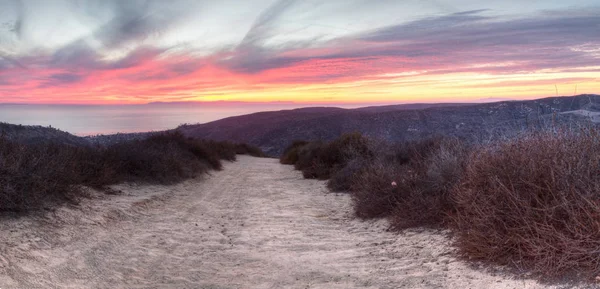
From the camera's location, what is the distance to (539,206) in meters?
4.68

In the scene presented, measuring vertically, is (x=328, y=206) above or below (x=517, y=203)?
below

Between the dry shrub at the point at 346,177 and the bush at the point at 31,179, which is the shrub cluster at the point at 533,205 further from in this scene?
the bush at the point at 31,179

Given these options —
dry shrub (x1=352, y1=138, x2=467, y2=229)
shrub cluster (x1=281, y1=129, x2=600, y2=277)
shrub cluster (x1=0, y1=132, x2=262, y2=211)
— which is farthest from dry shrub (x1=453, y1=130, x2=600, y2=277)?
shrub cluster (x1=0, y1=132, x2=262, y2=211)

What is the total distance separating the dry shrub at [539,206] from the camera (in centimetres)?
406

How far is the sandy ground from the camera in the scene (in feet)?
16.9

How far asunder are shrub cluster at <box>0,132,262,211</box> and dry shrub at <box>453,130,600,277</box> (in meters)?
6.26

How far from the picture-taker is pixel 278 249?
22.6ft

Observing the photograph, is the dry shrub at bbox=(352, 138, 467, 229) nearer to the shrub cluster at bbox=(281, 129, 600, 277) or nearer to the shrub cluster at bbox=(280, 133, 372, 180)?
the shrub cluster at bbox=(281, 129, 600, 277)

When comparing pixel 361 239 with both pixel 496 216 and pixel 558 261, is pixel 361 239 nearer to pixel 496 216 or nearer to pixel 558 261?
pixel 496 216

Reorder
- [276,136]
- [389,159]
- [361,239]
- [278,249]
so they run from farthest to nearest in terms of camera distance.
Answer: [276,136] → [389,159] → [361,239] → [278,249]

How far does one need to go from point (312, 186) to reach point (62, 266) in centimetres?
986

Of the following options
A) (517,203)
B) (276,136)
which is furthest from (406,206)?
(276,136)

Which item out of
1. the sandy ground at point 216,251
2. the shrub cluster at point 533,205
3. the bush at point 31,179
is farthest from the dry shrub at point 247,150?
the shrub cluster at point 533,205

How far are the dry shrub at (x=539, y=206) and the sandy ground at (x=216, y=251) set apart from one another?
0.32m
